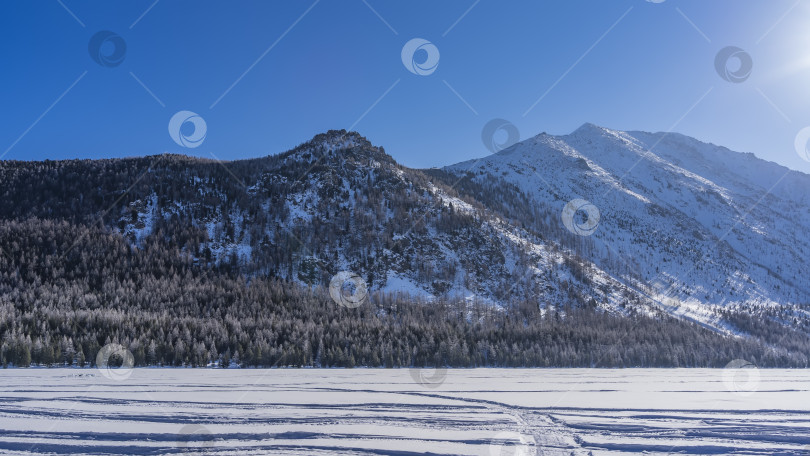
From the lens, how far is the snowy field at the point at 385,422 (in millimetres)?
11320

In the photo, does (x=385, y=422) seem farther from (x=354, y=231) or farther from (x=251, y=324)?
(x=354, y=231)

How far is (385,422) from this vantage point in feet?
45.2

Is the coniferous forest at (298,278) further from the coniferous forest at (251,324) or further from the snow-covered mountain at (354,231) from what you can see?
the snow-covered mountain at (354,231)

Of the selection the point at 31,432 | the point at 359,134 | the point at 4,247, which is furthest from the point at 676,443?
the point at 359,134

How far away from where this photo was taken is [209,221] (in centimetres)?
9900

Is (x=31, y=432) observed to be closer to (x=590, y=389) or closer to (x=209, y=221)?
(x=590, y=389)

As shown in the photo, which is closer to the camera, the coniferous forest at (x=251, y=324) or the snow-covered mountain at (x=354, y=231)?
the coniferous forest at (x=251, y=324)

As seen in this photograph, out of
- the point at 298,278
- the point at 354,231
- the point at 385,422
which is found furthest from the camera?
the point at 354,231

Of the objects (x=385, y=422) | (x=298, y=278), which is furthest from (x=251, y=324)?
(x=385, y=422)

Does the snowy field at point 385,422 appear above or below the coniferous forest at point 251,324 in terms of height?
below

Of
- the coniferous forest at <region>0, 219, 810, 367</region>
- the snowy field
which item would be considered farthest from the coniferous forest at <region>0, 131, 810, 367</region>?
the snowy field

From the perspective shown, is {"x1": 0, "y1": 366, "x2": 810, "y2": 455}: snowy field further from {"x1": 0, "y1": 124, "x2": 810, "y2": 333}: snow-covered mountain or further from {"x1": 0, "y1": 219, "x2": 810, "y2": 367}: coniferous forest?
{"x1": 0, "y1": 124, "x2": 810, "y2": 333}: snow-covered mountain

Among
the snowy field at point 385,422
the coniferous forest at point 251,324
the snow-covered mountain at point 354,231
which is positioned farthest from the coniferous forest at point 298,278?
the snowy field at point 385,422

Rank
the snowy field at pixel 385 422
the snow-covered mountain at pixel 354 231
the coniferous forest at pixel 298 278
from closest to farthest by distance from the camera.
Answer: the snowy field at pixel 385 422 → the coniferous forest at pixel 298 278 → the snow-covered mountain at pixel 354 231
